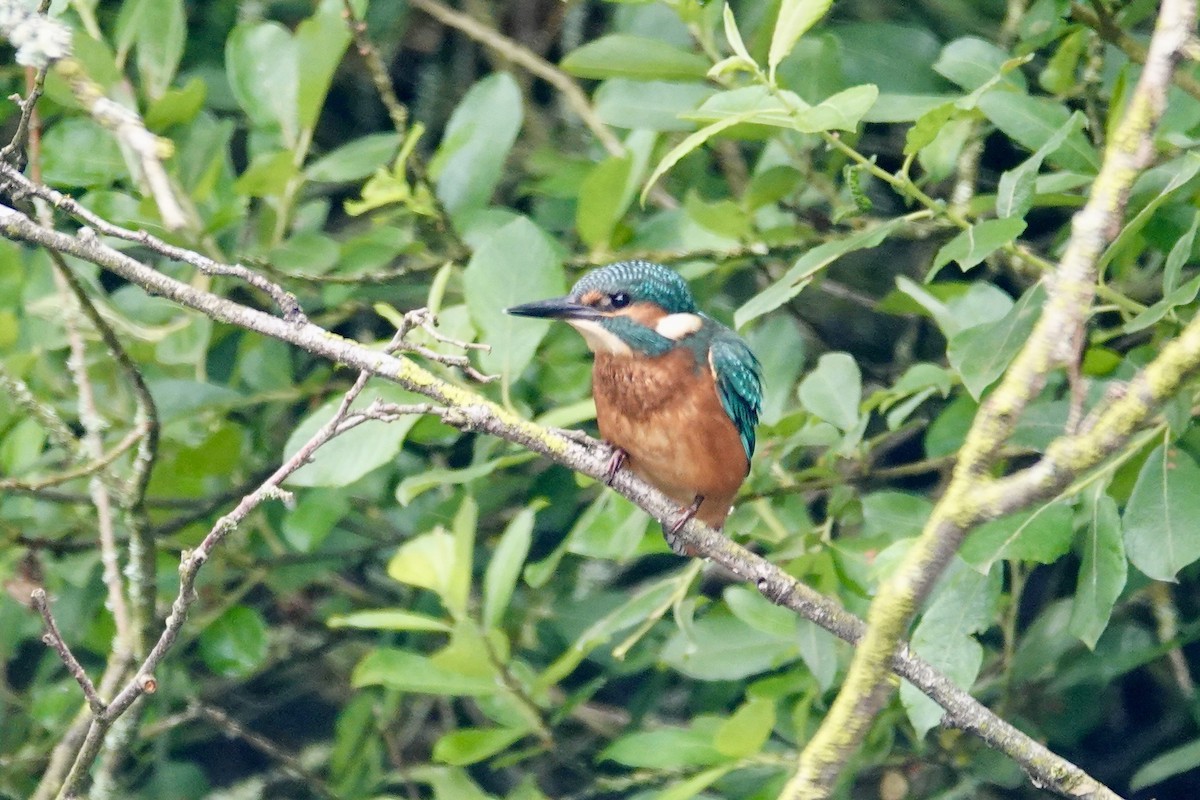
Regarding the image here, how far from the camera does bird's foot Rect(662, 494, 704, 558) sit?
2.10 meters

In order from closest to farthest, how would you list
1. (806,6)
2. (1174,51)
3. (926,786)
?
(1174,51) → (806,6) → (926,786)

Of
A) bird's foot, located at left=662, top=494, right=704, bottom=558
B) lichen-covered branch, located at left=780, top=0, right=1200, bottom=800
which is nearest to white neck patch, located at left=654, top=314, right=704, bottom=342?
bird's foot, located at left=662, top=494, right=704, bottom=558

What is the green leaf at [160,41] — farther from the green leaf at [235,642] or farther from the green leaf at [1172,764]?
the green leaf at [1172,764]

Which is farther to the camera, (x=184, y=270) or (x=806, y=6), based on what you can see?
(x=184, y=270)

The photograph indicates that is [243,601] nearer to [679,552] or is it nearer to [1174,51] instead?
[679,552]

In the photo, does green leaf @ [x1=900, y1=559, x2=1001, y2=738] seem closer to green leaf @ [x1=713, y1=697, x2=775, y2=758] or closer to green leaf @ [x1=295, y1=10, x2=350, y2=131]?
green leaf @ [x1=713, y1=697, x2=775, y2=758]

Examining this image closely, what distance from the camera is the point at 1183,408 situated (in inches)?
80.4

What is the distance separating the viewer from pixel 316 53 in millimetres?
2773

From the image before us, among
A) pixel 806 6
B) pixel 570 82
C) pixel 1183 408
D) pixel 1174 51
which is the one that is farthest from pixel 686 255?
pixel 1174 51

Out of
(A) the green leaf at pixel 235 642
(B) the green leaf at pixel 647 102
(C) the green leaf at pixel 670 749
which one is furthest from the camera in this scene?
(A) the green leaf at pixel 235 642

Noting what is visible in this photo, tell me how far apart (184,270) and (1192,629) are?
2.18m

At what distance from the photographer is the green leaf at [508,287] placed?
2490 mm

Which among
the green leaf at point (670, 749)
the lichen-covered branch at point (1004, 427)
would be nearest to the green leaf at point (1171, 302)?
the lichen-covered branch at point (1004, 427)

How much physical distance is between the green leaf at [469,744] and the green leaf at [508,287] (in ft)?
2.32
